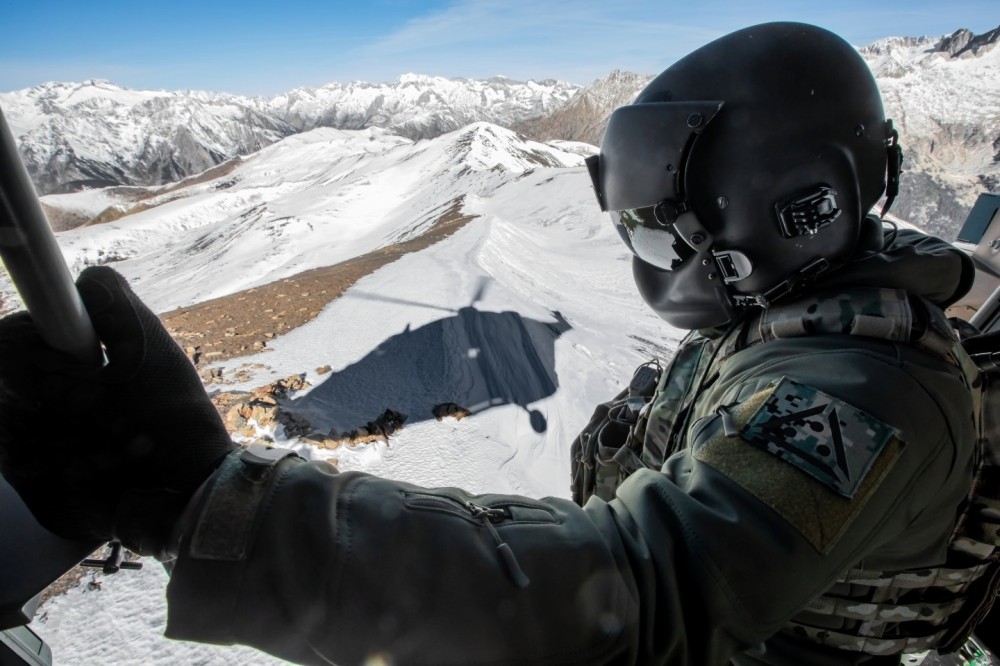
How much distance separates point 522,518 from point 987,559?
1.58m

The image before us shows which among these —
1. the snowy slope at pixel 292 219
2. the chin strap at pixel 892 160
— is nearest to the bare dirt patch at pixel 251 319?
the chin strap at pixel 892 160

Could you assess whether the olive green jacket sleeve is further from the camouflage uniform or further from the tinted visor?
the tinted visor

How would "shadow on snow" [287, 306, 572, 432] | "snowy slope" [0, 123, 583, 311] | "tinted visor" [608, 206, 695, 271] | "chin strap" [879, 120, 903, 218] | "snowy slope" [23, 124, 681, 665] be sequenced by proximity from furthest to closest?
"snowy slope" [0, 123, 583, 311] → "shadow on snow" [287, 306, 572, 432] → "snowy slope" [23, 124, 681, 665] → "tinted visor" [608, 206, 695, 271] → "chin strap" [879, 120, 903, 218]

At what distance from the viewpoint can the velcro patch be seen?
48.9 inches

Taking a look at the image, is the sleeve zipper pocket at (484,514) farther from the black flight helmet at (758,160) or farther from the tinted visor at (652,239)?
the tinted visor at (652,239)

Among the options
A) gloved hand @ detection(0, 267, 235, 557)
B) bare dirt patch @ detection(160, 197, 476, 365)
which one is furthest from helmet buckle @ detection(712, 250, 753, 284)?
bare dirt patch @ detection(160, 197, 476, 365)

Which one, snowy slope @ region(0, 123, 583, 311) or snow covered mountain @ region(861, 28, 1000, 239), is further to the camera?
snow covered mountain @ region(861, 28, 1000, 239)

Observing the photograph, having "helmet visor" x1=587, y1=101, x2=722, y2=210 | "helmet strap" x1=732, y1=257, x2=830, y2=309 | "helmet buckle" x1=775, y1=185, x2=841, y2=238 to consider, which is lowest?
"helmet strap" x1=732, y1=257, x2=830, y2=309

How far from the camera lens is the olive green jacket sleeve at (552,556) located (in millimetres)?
1121

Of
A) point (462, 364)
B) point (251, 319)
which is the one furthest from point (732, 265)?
point (251, 319)

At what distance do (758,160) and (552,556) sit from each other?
161 cm

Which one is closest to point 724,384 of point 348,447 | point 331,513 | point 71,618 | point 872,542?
point 872,542

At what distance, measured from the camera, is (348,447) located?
5492 millimetres

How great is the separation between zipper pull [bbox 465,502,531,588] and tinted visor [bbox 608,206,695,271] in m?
1.44
